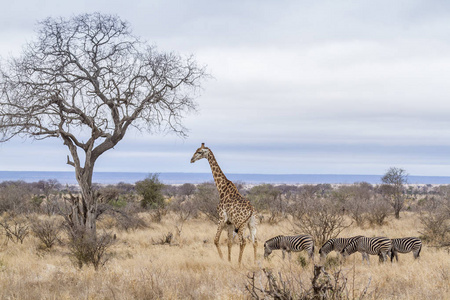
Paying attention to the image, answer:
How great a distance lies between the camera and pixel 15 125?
47.4 feet

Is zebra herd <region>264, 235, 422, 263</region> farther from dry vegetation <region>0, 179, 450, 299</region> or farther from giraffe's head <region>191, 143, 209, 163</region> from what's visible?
giraffe's head <region>191, 143, 209, 163</region>

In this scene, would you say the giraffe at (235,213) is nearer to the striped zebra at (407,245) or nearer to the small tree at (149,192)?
the striped zebra at (407,245)

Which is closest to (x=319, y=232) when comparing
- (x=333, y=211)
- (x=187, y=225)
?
(x=333, y=211)

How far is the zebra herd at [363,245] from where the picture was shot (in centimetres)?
1243

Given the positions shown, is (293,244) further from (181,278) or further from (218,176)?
(181,278)

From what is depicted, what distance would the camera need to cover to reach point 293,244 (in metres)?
12.8

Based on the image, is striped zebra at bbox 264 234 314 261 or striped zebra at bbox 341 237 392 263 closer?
striped zebra at bbox 341 237 392 263

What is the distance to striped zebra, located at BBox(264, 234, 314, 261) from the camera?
12609 mm

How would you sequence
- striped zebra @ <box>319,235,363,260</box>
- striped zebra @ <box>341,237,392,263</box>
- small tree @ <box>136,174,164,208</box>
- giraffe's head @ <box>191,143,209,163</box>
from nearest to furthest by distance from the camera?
giraffe's head @ <box>191,143,209,163</box> < striped zebra @ <box>341,237,392,263</box> < striped zebra @ <box>319,235,363,260</box> < small tree @ <box>136,174,164,208</box>

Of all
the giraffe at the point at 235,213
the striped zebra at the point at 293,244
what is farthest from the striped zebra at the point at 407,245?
the giraffe at the point at 235,213

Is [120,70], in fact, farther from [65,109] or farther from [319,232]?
[319,232]

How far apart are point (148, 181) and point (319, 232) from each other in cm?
2053

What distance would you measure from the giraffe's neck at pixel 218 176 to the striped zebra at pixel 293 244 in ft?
8.02

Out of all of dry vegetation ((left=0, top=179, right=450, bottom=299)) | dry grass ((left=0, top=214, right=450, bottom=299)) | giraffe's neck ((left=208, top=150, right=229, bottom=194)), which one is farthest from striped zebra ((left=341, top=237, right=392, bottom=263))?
giraffe's neck ((left=208, top=150, right=229, bottom=194))
